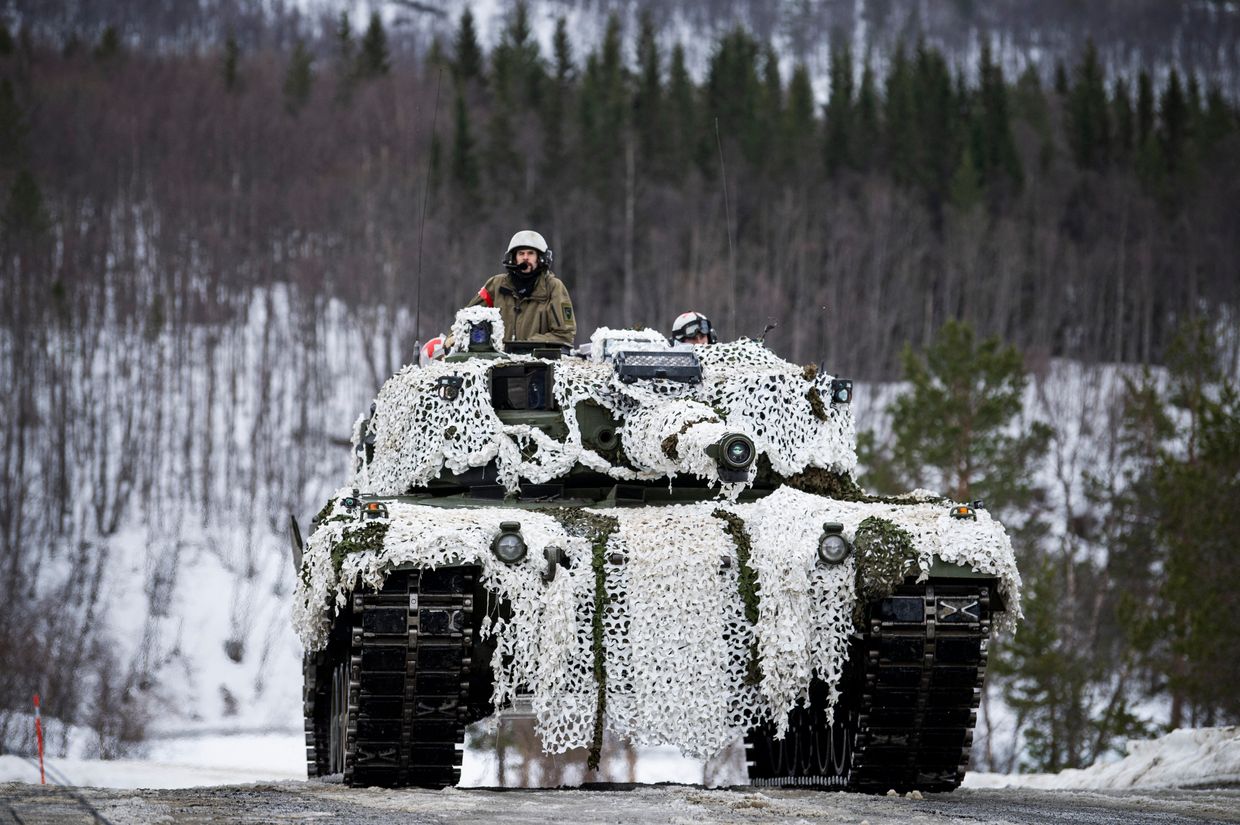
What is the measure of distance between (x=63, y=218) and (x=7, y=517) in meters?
10.5

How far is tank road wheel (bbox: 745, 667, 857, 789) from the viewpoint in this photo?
34.2 feet

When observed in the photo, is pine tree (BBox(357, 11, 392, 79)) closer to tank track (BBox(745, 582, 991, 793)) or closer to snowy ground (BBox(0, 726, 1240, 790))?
snowy ground (BBox(0, 726, 1240, 790))

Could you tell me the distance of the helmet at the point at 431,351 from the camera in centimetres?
1180

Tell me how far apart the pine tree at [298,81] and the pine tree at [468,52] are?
16.8 ft

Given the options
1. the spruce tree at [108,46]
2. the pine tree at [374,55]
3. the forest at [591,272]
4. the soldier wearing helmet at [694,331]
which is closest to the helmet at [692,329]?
the soldier wearing helmet at [694,331]

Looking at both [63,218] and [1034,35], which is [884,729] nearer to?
[63,218]

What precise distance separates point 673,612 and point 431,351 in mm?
3700

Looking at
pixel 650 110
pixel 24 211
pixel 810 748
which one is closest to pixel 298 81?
pixel 650 110

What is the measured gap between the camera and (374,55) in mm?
58594

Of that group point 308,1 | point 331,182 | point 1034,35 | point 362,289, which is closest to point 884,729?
point 362,289

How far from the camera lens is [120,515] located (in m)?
41.5

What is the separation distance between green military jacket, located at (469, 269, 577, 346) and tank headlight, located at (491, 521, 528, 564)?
3.65 meters

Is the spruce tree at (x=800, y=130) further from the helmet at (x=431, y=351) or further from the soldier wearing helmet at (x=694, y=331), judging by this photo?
the helmet at (x=431, y=351)

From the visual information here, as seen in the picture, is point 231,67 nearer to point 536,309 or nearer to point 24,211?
point 24,211
